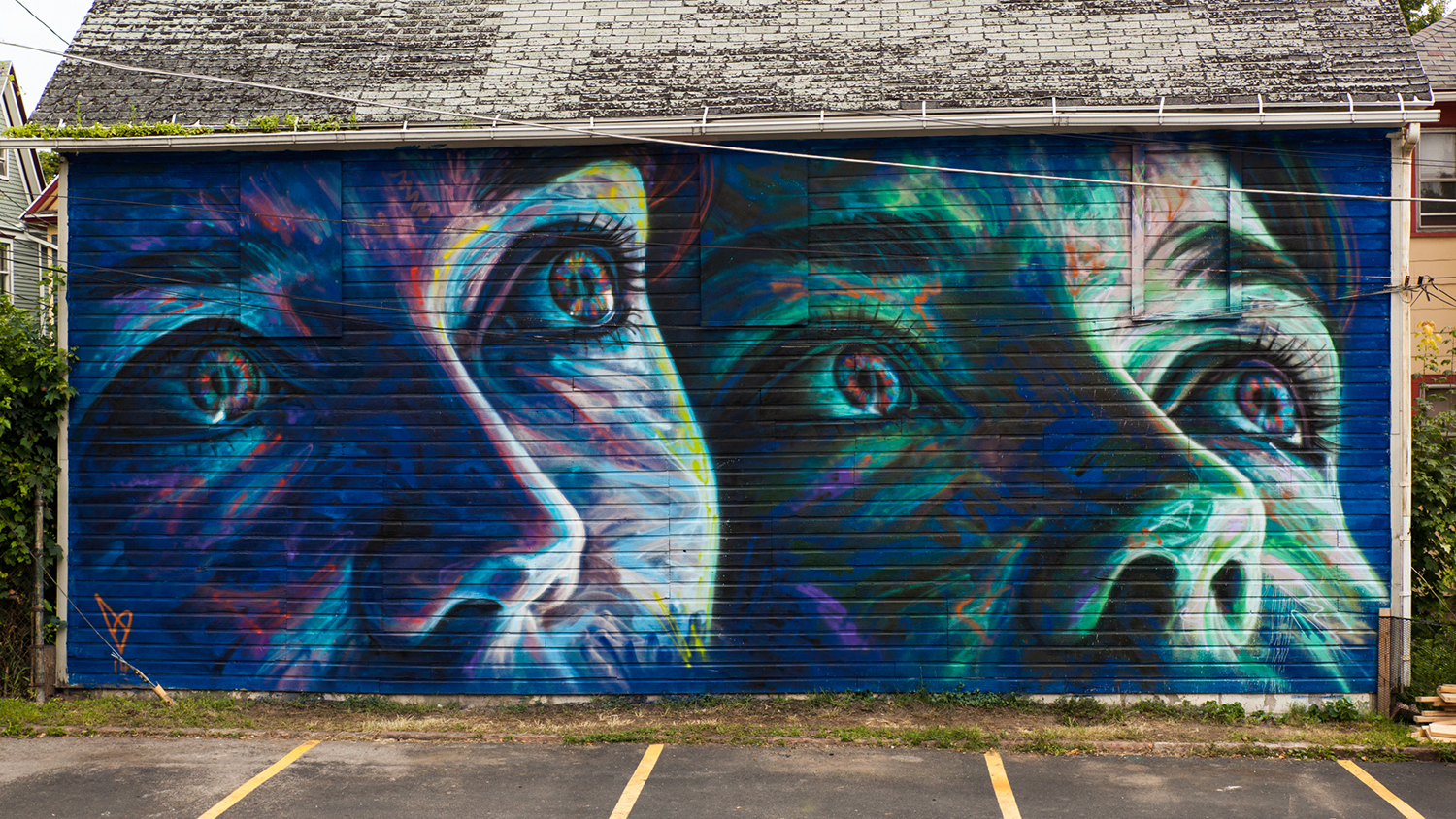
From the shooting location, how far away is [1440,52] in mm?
13180

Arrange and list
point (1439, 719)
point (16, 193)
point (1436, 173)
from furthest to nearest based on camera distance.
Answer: point (16, 193), point (1436, 173), point (1439, 719)

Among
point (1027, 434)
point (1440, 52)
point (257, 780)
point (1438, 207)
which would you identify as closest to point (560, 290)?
point (1027, 434)

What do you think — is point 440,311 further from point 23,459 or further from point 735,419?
point 23,459

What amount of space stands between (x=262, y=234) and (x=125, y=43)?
258cm

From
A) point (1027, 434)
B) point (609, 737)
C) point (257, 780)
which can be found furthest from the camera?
point (1027, 434)

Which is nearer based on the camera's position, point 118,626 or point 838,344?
point 838,344

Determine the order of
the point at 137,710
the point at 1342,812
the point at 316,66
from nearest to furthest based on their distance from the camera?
the point at 1342,812, the point at 137,710, the point at 316,66

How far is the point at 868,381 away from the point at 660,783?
3501 mm

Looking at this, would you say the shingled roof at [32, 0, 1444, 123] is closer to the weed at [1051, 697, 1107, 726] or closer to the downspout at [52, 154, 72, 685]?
the downspout at [52, 154, 72, 685]

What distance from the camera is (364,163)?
26.4 feet

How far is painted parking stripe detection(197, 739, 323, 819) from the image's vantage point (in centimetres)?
598

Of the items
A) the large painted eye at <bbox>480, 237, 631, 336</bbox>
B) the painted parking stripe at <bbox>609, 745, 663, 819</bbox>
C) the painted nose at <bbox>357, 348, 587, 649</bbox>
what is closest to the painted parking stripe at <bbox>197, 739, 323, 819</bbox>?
the painted nose at <bbox>357, 348, 587, 649</bbox>

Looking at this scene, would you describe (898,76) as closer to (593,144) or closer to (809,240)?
(809,240)

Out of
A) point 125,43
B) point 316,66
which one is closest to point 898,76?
point 316,66
